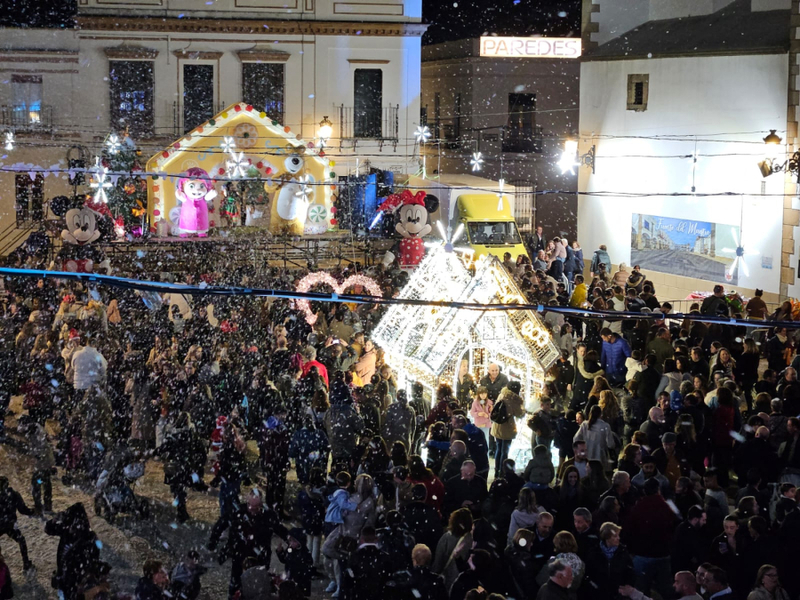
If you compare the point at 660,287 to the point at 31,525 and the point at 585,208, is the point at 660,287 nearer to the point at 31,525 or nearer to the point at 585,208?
the point at 585,208

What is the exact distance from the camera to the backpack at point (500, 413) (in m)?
11.0

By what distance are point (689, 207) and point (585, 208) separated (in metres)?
4.60

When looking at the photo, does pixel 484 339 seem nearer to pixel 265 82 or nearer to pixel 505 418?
pixel 505 418

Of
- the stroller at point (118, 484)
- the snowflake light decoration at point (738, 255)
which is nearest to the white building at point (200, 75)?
the snowflake light decoration at point (738, 255)

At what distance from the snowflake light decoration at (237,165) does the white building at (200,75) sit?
4.24 metres

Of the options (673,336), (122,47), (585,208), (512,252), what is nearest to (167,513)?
(673,336)

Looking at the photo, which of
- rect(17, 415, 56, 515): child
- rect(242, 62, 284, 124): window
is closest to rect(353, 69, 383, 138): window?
rect(242, 62, 284, 124): window

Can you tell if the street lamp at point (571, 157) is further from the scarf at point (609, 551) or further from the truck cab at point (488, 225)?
the scarf at point (609, 551)

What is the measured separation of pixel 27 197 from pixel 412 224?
12.2m

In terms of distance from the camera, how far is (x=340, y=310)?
50.9ft

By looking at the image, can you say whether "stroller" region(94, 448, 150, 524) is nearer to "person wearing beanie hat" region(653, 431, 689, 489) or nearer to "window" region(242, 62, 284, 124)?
"person wearing beanie hat" region(653, 431, 689, 489)

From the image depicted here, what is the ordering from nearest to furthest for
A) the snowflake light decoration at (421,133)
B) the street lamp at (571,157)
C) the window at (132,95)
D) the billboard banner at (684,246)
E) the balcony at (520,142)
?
the billboard banner at (684,246), the street lamp at (571,157), the window at (132,95), the snowflake light decoration at (421,133), the balcony at (520,142)

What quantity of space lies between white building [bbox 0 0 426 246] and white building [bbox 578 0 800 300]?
657 cm

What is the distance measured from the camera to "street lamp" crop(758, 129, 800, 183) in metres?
19.1
